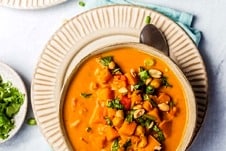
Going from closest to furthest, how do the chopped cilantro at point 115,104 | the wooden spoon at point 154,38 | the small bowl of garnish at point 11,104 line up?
1. the chopped cilantro at point 115,104
2. the wooden spoon at point 154,38
3. the small bowl of garnish at point 11,104

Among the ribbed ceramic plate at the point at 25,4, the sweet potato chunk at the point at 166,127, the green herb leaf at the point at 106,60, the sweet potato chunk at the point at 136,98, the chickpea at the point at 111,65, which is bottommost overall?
the sweet potato chunk at the point at 166,127

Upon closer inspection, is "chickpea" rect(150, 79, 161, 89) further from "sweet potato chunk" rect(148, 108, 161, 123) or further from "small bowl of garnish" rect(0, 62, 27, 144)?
"small bowl of garnish" rect(0, 62, 27, 144)

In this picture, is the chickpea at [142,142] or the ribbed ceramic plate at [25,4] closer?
the chickpea at [142,142]

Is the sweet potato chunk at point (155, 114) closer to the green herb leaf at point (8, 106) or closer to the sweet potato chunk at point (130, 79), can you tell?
the sweet potato chunk at point (130, 79)

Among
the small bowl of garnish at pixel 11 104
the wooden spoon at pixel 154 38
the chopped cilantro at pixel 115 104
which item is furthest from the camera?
the small bowl of garnish at pixel 11 104

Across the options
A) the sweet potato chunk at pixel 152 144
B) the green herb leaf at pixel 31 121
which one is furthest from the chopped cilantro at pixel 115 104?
the green herb leaf at pixel 31 121

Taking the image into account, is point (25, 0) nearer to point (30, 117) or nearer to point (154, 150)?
point (30, 117)

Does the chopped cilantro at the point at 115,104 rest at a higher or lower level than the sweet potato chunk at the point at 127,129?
higher
